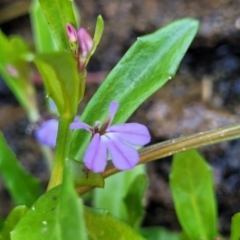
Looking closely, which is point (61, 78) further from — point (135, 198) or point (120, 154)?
point (135, 198)

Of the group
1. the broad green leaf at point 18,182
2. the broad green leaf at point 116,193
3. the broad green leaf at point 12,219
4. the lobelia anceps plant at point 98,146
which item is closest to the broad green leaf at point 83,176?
the lobelia anceps plant at point 98,146

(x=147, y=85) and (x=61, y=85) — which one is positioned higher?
(x=61, y=85)

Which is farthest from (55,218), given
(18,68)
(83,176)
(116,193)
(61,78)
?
(18,68)

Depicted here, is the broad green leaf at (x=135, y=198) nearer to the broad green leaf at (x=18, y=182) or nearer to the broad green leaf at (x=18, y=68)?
the broad green leaf at (x=18, y=182)

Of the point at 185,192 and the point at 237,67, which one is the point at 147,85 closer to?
the point at 185,192

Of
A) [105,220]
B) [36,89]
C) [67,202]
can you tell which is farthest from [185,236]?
[36,89]

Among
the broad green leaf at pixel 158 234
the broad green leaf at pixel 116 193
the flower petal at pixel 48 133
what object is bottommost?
the broad green leaf at pixel 158 234
